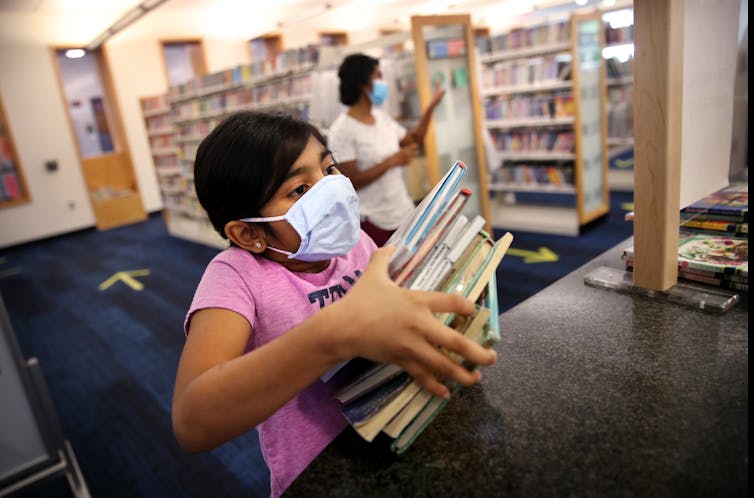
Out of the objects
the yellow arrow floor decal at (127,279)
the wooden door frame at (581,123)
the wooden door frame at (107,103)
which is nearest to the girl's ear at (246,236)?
the wooden door frame at (581,123)

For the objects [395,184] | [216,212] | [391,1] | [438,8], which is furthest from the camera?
[438,8]

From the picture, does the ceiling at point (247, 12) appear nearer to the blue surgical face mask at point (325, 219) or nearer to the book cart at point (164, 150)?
the book cart at point (164, 150)

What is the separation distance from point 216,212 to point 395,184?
2175 mm

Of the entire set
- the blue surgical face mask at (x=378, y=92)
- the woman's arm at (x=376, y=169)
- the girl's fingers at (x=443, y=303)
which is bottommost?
the woman's arm at (x=376, y=169)

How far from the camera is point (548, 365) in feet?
3.34

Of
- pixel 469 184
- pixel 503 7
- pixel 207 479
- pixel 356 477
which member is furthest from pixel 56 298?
pixel 503 7

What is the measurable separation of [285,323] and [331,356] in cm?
32

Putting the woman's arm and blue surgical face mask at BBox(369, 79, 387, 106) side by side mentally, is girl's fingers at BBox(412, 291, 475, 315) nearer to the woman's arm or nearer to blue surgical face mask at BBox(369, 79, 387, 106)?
the woman's arm

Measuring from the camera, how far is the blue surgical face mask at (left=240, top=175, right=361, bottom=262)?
930 mm

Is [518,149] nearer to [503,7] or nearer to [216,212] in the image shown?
[216,212]

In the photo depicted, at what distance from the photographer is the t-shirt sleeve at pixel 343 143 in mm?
2854

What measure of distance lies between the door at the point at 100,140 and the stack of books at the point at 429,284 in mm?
10100

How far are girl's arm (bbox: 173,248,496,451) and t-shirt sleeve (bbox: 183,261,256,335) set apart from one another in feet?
0.40

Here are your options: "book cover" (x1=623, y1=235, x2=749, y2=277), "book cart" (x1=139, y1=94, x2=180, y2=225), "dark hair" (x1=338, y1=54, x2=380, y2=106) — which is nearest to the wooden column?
"book cover" (x1=623, y1=235, x2=749, y2=277)
